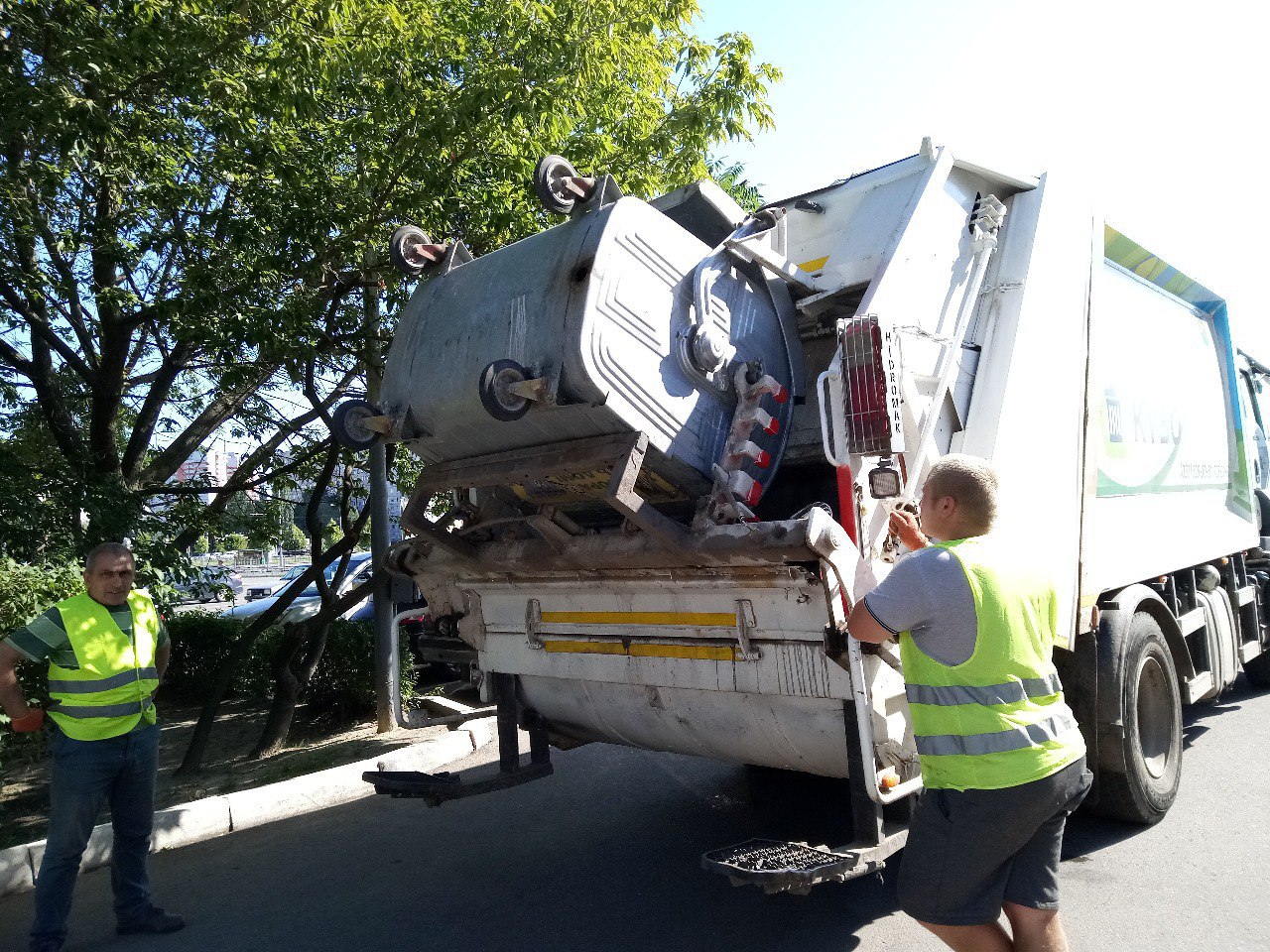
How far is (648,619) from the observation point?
12.0ft

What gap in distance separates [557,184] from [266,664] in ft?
22.6

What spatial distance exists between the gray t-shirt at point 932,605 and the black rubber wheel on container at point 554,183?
1.79m

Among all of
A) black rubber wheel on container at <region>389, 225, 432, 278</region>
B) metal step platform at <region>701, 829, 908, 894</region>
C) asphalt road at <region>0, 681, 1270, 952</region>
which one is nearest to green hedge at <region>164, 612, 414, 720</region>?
asphalt road at <region>0, 681, 1270, 952</region>

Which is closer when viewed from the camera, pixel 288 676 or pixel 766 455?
pixel 766 455

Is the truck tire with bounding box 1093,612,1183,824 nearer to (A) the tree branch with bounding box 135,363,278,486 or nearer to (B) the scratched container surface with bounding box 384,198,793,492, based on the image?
(B) the scratched container surface with bounding box 384,198,793,492

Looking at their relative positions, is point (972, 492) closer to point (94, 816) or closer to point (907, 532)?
point (907, 532)

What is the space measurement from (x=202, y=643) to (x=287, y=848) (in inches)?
214

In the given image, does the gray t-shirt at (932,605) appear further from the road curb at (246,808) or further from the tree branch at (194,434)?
the tree branch at (194,434)

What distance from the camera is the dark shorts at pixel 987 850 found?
224 cm

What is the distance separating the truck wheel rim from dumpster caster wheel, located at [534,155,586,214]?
322cm

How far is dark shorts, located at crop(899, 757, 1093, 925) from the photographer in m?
2.24

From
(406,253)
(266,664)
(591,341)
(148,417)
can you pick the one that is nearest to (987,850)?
(591,341)

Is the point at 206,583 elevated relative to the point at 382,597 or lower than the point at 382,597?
elevated

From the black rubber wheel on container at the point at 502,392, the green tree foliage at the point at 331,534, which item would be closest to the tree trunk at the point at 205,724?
the green tree foliage at the point at 331,534
